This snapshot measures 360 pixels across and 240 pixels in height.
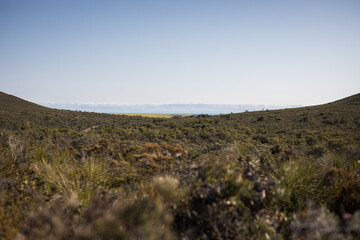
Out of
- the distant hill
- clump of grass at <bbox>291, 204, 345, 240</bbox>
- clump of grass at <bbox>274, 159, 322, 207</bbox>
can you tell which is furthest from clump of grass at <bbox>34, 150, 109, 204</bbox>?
the distant hill

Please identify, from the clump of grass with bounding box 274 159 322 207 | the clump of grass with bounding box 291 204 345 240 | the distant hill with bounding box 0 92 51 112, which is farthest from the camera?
the distant hill with bounding box 0 92 51 112

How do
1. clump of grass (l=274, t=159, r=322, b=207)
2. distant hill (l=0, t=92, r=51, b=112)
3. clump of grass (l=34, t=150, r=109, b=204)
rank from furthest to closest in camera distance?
distant hill (l=0, t=92, r=51, b=112)
clump of grass (l=274, t=159, r=322, b=207)
clump of grass (l=34, t=150, r=109, b=204)

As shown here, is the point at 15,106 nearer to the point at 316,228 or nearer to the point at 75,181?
the point at 75,181

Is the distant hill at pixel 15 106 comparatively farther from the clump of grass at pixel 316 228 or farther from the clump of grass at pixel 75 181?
the clump of grass at pixel 316 228

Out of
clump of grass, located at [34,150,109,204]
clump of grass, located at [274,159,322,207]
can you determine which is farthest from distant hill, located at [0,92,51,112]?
clump of grass, located at [274,159,322,207]

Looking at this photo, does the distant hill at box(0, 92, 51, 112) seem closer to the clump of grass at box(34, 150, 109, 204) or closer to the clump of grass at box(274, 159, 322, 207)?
the clump of grass at box(34, 150, 109, 204)

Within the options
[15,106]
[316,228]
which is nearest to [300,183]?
[316,228]

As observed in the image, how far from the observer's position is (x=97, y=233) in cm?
181

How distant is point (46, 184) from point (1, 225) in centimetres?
138

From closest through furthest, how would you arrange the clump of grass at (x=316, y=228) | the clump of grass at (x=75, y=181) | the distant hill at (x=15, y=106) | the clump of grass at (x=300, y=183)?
the clump of grass at (x=316, y=228) → the clump of grass at (x=75, y=181) → the clump of grass at (x=300, y=183) → the distant hill at (x=15, y=106)

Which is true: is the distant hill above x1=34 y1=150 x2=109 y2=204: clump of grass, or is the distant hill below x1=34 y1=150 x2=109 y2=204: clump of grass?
above

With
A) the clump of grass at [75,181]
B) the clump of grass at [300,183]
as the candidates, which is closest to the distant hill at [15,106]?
the clump of grass at [75,181]

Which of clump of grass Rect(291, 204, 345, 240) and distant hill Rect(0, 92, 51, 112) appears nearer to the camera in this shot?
clump of grass Rect(291, 204, 345, 240)

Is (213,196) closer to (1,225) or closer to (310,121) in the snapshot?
(1,225)
